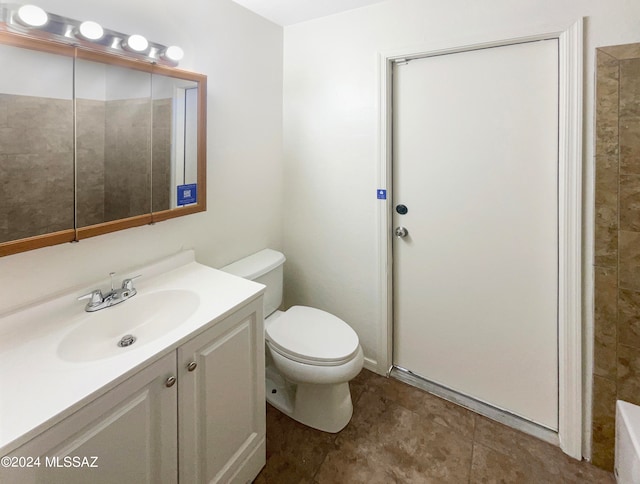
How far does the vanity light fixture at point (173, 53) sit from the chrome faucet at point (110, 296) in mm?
933

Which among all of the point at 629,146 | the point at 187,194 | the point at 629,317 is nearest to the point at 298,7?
the point at 187,194

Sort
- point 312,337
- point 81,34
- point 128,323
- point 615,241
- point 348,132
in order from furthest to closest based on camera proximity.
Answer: point 348,132 < point 312,337 < point 615,241 < point 128,323 < point 81,34

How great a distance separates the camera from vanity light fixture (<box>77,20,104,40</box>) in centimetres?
110

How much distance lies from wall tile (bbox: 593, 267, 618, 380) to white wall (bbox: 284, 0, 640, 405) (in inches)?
1.4

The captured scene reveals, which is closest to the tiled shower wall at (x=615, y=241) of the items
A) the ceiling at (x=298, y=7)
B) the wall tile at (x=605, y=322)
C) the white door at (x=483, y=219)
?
the wall tile at (x=605, y=322)

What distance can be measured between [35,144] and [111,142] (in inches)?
9.5

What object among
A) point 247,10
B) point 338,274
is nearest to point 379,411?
point 338,274

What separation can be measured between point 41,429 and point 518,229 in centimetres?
186

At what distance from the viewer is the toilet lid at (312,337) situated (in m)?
1.54

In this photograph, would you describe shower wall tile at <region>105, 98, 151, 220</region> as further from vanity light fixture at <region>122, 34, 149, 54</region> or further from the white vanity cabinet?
the white vanity cabinet

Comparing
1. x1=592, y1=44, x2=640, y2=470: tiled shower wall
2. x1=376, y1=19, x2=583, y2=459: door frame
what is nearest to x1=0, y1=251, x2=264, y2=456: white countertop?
x1=376, y1=19, x2=583, y2=459: door frame

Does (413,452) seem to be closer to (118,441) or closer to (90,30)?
(118,441)

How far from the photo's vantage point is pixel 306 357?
5.00 ft

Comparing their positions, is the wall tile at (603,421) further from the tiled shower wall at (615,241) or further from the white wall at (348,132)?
the white wall at (348,132)
